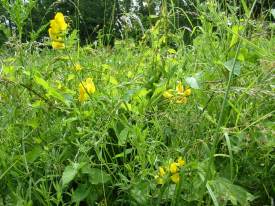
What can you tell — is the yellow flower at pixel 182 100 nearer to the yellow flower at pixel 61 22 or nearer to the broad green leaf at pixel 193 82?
the broad green leaf at pixel 193 82

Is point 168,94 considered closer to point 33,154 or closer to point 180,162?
point 180,162

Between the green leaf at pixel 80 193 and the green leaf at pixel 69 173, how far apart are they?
4cm

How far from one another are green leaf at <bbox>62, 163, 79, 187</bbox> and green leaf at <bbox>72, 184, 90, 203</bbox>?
0.14 feet

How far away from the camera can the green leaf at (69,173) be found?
112 cm

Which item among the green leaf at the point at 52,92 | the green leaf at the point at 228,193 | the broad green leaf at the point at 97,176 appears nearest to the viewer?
the green leaf at the point at 228,193

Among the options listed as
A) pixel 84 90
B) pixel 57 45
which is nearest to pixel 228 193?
pixel 84 90

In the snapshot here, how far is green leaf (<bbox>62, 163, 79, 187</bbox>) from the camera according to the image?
1119 millimetres

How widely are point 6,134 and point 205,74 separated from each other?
70 centimetres

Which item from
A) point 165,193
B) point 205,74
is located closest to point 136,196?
point 165,193

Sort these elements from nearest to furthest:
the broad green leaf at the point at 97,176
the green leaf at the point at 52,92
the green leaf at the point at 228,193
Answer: the green leaf at the point at 228,193 → the broad green leaf at the point at 97,176 → the green leaf at the point at 52,92

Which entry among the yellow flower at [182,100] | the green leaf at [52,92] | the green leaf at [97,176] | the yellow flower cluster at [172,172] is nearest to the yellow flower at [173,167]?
the yellow flower cluster at [172,172]

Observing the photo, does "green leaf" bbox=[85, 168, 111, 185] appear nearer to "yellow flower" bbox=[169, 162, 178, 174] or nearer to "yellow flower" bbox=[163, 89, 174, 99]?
"yellow flower" bbox=[169, 162, 178, 174]

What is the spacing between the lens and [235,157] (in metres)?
1.30

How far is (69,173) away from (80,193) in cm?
7
